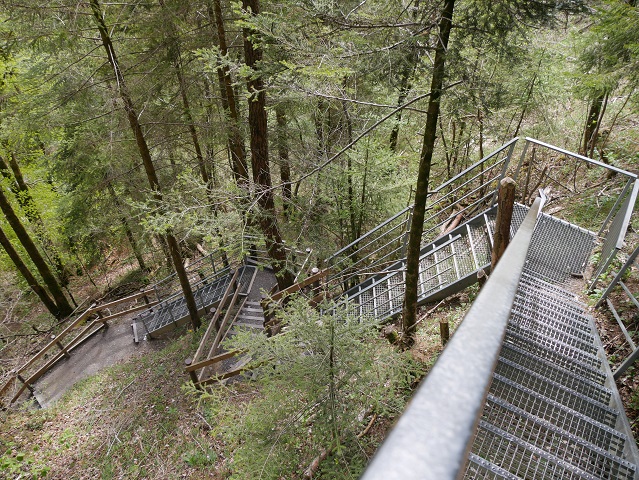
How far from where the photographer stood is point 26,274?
12688mm

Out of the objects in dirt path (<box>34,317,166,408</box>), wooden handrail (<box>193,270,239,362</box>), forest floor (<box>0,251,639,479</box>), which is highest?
wooden handrail (<box>193,270,239,362</box>)

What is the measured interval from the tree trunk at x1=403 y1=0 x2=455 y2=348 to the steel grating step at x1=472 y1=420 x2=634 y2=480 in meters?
2.84

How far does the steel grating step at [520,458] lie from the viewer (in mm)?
2408

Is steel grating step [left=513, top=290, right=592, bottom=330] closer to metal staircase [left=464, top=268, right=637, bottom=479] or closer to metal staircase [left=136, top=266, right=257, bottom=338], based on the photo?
metal staircase [left=464, top=268, right=637, bottom=479]

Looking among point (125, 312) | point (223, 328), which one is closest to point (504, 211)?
point (223, 328)

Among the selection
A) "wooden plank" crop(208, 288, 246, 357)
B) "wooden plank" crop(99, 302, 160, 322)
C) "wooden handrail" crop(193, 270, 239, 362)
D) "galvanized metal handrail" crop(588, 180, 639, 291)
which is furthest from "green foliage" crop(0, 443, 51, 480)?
"galvanized metal handrail" crop(588, 180, 639, 291)

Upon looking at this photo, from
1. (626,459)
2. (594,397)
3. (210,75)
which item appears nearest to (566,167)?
(594,397)

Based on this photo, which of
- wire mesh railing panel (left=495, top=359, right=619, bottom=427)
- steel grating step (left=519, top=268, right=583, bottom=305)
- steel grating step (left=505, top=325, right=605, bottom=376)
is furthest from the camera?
steel grating step (left=519, top=268, right=583, bottom=305)

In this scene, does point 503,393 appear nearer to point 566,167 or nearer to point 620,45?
point 620,45

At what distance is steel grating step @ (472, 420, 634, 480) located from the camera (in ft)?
7.90

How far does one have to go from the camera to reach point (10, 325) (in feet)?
47.6

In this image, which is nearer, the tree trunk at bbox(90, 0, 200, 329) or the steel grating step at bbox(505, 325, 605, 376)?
the steel grating step at bbox(505, 325, 605, 376)

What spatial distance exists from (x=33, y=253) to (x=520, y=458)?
50.1 feet

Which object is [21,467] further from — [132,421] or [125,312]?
[125,312]
